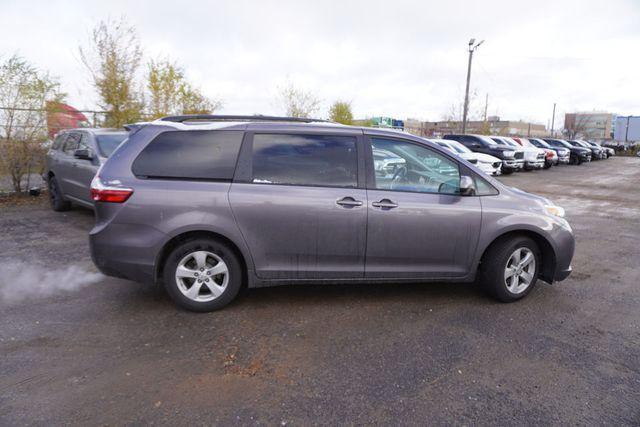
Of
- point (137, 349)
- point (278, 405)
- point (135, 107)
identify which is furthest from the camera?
point (135, 107)

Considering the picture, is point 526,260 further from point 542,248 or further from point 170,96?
point 170,96

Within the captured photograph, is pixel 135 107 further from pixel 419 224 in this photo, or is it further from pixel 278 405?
pixel 278 405

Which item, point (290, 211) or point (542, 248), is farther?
point (542, 248)

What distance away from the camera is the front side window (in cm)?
425

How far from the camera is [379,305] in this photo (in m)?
4.37

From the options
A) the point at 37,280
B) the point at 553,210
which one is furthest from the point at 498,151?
the point at 37,280

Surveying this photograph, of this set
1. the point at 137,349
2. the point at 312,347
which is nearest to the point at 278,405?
the point at 312,347

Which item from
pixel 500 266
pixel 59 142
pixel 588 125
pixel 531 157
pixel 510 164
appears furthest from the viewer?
pixel 588 125

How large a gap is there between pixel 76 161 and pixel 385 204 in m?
6.51

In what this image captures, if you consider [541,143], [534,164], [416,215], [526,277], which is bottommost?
[526,277]

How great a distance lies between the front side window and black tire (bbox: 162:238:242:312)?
5.14ft

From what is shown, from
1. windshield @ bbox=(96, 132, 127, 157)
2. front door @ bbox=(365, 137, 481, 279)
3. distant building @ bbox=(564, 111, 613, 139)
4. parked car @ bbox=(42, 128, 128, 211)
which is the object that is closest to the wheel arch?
front door @ bbox=(365, 137, 481, 279)

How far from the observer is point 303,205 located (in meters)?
3.99

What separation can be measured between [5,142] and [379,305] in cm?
970
